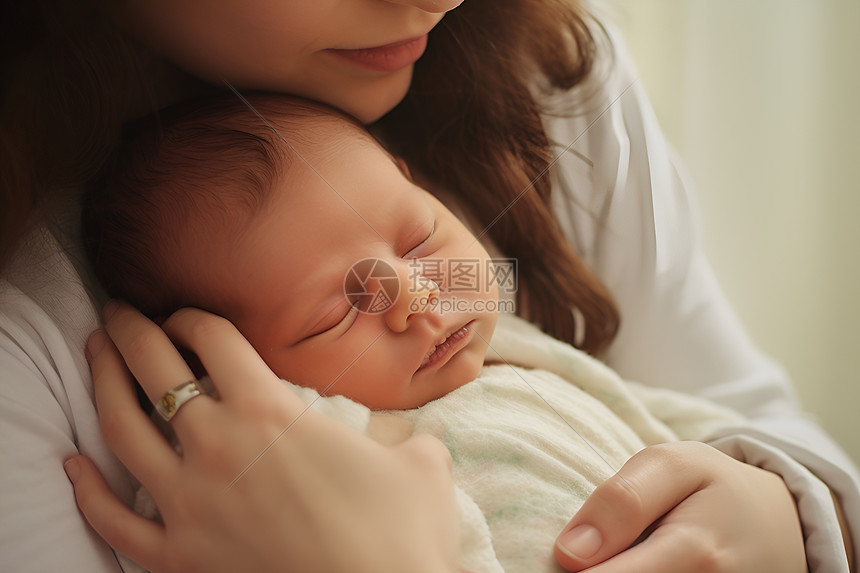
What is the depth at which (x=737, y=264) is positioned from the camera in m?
1.36

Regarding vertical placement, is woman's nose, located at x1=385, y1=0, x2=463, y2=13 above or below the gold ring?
above

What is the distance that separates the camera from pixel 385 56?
2.07ft

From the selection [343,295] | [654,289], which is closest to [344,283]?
[343,295]

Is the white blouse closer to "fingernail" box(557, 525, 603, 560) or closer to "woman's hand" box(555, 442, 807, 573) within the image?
"woman's hand" box(555, 442, 807, 573)

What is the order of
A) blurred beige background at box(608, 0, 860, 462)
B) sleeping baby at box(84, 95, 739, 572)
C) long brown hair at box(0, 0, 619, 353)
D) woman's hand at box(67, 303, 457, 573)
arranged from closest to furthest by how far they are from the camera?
woman's hand at box(67, 303, 457, 573), sleeping baby at box(84, 95, 739, 572), long brown hair at box(0, 0, 619, 353), blurred beige background at box(608, 0, 860, 462)

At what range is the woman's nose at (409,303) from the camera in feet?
1.82

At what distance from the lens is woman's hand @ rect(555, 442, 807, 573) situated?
0.47 metres

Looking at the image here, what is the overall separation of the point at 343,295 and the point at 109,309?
0.67 ft

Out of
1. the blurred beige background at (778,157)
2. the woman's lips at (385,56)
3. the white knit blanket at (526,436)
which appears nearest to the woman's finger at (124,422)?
the white knit blanket at (526,436)

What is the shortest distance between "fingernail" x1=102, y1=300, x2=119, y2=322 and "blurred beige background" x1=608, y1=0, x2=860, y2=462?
1060 millimetres

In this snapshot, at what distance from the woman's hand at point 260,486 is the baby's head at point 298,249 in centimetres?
7

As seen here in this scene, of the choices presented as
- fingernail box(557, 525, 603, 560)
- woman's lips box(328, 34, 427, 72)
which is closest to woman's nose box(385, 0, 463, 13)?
woman's lips box(328, 34, 427, 72)

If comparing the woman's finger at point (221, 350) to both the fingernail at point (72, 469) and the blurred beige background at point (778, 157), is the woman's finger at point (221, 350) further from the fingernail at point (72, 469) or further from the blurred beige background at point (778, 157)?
the blurred beige background at point (778, 157)

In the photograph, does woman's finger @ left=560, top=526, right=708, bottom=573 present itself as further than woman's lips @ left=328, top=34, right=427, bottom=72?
No
